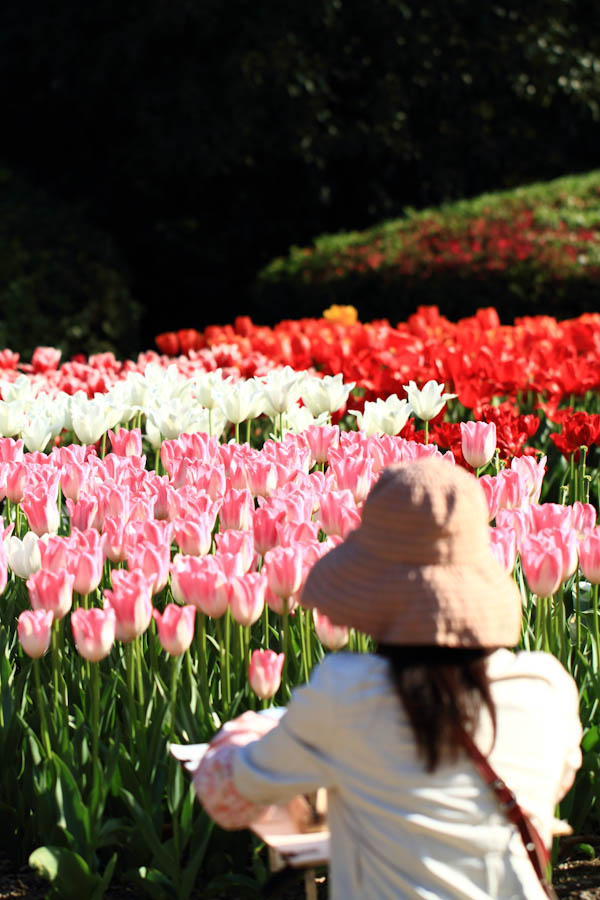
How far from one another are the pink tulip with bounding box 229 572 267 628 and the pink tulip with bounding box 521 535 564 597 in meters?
0.52

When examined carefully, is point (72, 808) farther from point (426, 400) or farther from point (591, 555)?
point (426, 400)

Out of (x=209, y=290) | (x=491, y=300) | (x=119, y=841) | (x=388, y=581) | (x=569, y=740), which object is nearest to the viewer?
(x=388, y=581)

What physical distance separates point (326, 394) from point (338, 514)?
1568mm

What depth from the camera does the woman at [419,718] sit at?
5.83ft

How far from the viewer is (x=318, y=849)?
6.45 feet

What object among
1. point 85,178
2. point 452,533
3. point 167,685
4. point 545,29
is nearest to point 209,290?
point 85,178

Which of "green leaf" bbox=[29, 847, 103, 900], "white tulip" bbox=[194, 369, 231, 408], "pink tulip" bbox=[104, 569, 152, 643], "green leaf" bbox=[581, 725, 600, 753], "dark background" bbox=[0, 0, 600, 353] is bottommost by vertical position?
"green leaf" bbox=[29, 847, 103, 900]

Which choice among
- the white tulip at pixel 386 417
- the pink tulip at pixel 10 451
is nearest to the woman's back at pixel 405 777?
the pink tulip at pixel 10 451

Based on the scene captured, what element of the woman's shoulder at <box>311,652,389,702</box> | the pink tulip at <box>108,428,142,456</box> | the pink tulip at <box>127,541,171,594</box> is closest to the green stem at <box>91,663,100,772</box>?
the pink tulip at <box>127,541,171,594</box>

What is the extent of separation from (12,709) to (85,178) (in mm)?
13288

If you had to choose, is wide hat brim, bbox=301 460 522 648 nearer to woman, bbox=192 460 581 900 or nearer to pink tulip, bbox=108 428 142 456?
woman, bbox=192 460 581 900

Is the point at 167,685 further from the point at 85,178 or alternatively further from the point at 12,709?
the point at 85,178

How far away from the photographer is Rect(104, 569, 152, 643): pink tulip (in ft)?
7.83

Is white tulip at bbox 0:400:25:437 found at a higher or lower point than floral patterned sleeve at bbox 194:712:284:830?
higher
